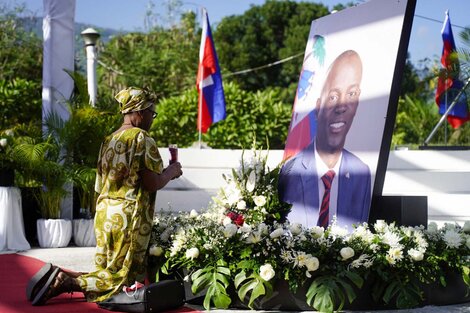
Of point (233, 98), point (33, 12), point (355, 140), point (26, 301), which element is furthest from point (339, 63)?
point (33, 12)

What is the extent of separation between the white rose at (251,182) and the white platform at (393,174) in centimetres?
375

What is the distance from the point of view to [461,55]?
11.0 meters

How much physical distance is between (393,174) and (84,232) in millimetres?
4321

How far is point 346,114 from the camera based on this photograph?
22.2ft

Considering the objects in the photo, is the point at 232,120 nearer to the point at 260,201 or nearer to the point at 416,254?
the point at 260,201

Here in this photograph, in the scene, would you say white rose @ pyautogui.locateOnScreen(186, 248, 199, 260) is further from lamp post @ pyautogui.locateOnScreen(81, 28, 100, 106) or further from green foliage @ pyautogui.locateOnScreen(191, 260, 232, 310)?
lamp post @ pyautogui.locateOnScreen(81, 28, 100, 106)

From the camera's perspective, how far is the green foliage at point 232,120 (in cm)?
2139

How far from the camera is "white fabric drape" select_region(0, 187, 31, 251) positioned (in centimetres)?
970

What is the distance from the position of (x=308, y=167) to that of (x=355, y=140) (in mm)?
740

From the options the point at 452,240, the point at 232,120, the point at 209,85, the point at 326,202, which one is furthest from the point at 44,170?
the point at 232,120

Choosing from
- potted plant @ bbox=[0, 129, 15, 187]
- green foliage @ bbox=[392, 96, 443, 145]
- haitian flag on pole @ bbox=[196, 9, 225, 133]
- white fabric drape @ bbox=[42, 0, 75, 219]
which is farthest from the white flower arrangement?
green foliage @ bbox=[392, 96, 443, 145]

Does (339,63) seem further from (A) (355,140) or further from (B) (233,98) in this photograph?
(B) (233,98)

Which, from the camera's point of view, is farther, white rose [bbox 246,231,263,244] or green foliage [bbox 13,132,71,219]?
green foliage [bbox 13,132,71,219]

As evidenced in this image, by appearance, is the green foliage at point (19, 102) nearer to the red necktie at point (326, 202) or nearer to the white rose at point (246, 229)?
the red necktie at point (326, 202)
